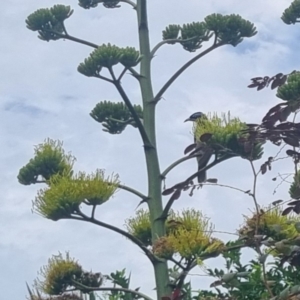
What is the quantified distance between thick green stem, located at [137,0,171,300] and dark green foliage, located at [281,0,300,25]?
0.76m

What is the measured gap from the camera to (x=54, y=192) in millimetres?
3492

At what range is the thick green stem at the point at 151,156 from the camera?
137 inches

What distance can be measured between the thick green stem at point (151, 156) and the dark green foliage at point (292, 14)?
2.50ft

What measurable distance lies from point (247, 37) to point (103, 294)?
5.40 feet

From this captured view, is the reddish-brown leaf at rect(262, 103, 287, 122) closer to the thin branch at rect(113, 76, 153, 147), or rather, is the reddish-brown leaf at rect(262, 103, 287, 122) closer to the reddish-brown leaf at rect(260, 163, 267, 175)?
the reddish-brown leaf at rect(260, 163, 267, 175)

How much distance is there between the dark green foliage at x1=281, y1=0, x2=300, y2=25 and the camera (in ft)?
13.7

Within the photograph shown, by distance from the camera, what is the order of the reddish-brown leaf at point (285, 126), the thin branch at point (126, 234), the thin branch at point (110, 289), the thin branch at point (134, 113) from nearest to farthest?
the reddish-brown leaf at point (285, 126)
the thin branch at point (110, 289)
the thin branch at point (126, 234)
the thin branch at point (134, 113)

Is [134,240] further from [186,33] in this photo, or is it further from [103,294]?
[186,33]

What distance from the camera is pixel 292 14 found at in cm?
420

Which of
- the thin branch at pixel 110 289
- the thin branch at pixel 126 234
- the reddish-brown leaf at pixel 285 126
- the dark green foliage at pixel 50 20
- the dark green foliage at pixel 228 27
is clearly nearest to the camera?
the reddish-brown leaf at pixel 285 126

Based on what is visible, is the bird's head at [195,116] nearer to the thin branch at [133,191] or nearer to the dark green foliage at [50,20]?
the thin branch at [133,191]

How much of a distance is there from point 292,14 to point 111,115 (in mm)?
1142

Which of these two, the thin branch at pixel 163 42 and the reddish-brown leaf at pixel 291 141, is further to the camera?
the thin branch at pixel 163 42

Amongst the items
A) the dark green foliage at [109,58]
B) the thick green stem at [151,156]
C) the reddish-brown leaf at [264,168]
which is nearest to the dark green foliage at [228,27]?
the thick green stem at [151,156]
